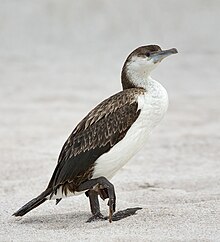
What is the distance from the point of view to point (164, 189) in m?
7.01

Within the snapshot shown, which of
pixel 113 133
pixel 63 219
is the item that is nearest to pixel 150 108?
pixel 113 133

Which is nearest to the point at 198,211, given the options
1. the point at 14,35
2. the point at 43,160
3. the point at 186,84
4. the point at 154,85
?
the point at 154,85

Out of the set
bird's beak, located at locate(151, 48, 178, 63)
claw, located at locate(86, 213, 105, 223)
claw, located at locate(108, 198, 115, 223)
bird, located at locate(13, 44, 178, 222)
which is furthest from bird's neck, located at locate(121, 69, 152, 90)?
claw, located at locate(86, 213, 105, 223)

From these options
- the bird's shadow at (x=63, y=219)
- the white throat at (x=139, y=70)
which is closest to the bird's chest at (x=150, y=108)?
the white throat at (x=139, y=70)

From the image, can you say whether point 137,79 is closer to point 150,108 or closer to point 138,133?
point 150,108

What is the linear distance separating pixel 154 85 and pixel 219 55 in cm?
1134

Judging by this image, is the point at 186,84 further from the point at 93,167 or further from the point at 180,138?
the point at 93,167

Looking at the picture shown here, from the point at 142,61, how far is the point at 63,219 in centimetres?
117

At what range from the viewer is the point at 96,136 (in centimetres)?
532

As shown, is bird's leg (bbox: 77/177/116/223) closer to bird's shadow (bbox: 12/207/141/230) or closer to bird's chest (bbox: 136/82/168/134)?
bird's shadow (bbox: 12/207/141/230)

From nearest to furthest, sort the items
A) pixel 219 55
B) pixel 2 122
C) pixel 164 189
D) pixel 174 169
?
pixel 164 189 < pixel 174 169 < pixel 2 122 < pixel 219 55

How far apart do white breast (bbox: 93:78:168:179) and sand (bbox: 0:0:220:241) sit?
357 millimetres

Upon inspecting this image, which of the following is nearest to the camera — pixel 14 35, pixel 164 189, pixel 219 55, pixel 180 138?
pixel 164 189

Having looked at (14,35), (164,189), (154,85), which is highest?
(14,35)
